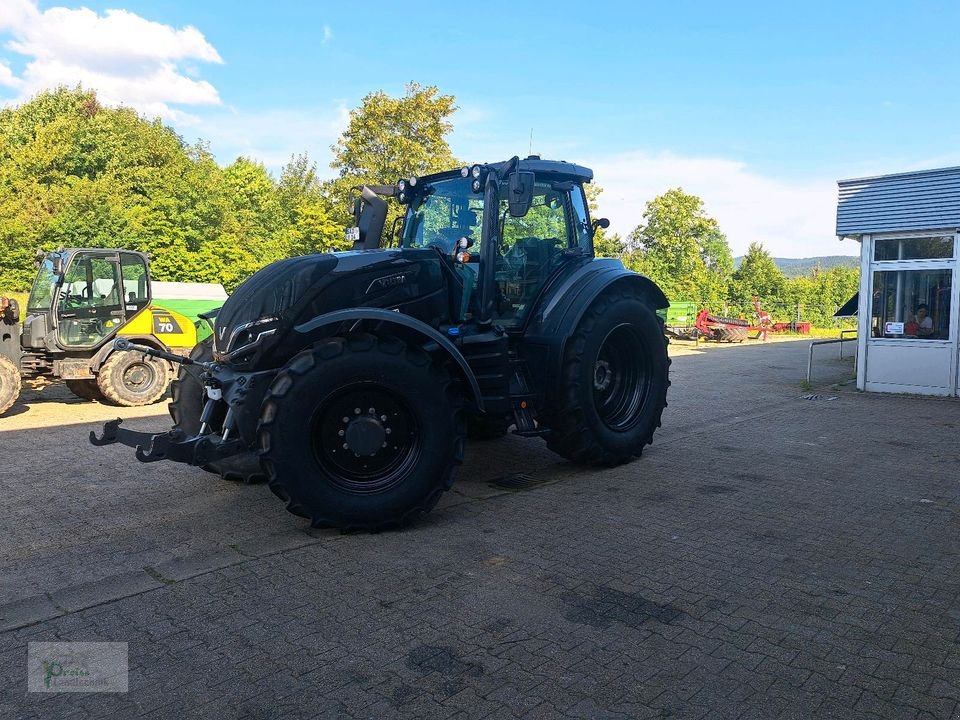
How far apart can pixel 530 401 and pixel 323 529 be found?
1.98 meters

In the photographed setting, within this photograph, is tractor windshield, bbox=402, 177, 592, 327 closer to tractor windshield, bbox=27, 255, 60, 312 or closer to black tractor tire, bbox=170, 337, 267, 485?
black tractor tire, bbox=170, 337, 267, 485

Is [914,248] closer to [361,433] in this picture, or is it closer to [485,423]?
[485,423]

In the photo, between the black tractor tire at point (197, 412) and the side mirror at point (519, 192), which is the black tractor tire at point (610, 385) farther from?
the black tractor tire at point (197, 412)

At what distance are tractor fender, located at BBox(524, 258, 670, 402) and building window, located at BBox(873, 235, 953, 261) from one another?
24.2ft

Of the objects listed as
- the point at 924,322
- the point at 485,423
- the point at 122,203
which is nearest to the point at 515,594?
the point at 485,423

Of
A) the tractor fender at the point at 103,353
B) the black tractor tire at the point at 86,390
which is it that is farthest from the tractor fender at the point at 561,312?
the black tractor tire at the point at 86,390

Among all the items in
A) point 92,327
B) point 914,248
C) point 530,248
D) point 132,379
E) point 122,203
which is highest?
point 122,203

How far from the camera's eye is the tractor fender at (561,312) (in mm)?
6023

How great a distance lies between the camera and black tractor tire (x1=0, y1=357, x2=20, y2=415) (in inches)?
356

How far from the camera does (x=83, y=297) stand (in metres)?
10.2

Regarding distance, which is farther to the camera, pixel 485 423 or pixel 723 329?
pixel 723 329

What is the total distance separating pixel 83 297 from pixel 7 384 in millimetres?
1665

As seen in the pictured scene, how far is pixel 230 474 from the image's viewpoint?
5.79m

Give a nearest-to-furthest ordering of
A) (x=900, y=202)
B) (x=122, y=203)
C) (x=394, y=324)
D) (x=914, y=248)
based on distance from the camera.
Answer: (x=394, y=324) < (x=900, y=202) < (x=914, y=248) < (x=122, y=203)
